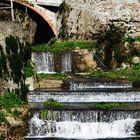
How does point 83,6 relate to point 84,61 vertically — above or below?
above

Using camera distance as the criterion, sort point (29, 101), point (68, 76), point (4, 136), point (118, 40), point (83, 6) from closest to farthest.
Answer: point (4, 136) → point (29, 101) → point (68, 76) → point (118, 40) → point (83, 6)

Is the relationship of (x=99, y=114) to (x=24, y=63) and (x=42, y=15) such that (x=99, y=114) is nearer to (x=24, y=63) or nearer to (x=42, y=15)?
(x=24, y=63)

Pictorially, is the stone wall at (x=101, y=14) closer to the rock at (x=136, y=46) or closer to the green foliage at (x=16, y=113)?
the rock at (x=136, y=46)

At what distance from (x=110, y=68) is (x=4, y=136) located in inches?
475

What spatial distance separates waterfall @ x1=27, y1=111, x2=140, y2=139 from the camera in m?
31.3

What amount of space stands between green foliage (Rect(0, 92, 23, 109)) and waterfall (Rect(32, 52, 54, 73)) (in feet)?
24.2

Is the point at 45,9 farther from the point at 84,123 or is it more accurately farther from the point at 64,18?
the point at 84,123

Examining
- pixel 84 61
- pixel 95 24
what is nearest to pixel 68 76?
pixel 84 61

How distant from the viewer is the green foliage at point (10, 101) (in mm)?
32219

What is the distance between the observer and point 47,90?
35438 millimetres

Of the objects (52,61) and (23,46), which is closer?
(23,46)

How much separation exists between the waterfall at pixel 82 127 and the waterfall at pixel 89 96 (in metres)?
2.52

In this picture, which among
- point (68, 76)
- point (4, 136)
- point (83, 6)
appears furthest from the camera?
point (83, 6)

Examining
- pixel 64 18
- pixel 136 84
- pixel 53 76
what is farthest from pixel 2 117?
pixel 64 18
